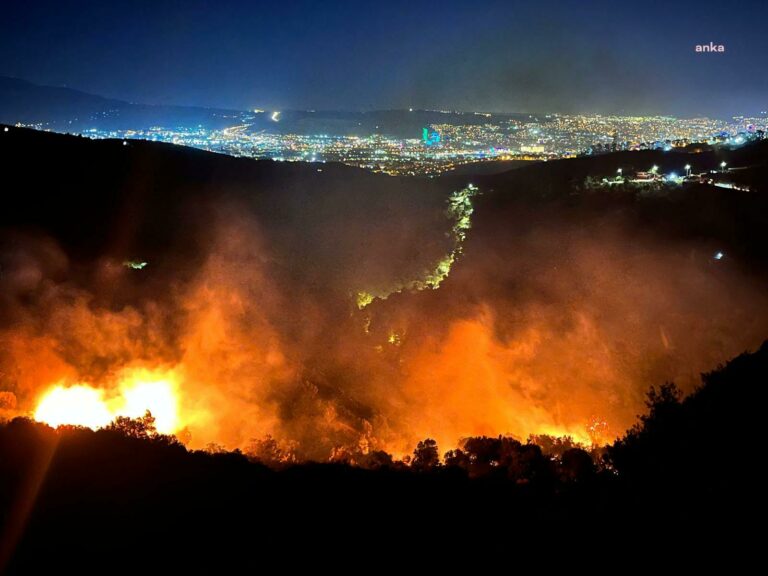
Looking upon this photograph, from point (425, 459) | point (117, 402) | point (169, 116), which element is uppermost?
point (169, 116)

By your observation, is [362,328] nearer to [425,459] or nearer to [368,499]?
[425,459]

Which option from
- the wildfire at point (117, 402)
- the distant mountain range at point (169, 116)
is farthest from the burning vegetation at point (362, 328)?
the distant mountain range at point (169, 116)

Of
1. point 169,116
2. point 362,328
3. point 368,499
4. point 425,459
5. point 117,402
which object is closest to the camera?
point 368,499

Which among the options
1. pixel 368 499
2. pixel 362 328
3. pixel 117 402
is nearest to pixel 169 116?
pixel 362 328

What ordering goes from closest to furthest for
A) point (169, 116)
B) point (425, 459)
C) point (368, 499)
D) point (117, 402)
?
1. point (368, 499)
2. point (425, 459)
3. point (117, 402)
4. point (169, 116)

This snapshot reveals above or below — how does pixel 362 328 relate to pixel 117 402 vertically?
above

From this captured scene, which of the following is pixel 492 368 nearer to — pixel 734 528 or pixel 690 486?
pixel 690 486

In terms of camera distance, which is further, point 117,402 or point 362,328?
point 362,328

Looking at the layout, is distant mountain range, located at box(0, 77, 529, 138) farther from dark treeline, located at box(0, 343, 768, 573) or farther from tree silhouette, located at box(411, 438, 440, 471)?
dark treeline, located at box(0, 343, 768, 573)
